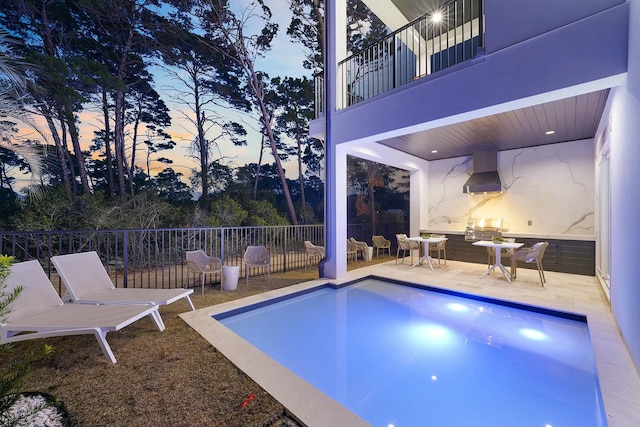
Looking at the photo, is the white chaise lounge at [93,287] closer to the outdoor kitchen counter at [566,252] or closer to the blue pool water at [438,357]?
the blue pool water at [438,357]

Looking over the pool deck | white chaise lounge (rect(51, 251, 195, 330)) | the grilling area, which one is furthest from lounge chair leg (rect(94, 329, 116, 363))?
the grilling area

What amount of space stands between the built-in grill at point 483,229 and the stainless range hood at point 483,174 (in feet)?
2.86

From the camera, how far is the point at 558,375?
98.0 inches

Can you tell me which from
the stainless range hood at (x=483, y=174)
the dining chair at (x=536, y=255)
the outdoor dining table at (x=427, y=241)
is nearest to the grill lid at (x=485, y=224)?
the stainless range hood at (x=483, y=174)

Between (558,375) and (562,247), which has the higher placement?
(562,247)

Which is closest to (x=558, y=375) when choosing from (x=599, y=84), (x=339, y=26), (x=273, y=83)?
(x=599, y=84)

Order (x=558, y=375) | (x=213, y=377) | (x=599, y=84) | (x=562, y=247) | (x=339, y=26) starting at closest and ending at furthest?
(x=213, y=377) → (x=558, y=375) → (x=599, y=84) → (x=339, y=26) → (x=562, y=247)

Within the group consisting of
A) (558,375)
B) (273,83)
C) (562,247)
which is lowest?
(558,375)

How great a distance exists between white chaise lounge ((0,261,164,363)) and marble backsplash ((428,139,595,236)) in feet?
26.1

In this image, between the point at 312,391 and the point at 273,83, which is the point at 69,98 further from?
the point at 312,391

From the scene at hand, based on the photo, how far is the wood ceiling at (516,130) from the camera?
426 centimetres

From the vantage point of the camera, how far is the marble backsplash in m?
6.14

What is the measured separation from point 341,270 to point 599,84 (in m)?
4.55

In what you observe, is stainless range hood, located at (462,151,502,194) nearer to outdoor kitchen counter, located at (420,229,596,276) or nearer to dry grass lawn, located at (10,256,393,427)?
outdoor kitchen counter, located at (420,229,596,276)
